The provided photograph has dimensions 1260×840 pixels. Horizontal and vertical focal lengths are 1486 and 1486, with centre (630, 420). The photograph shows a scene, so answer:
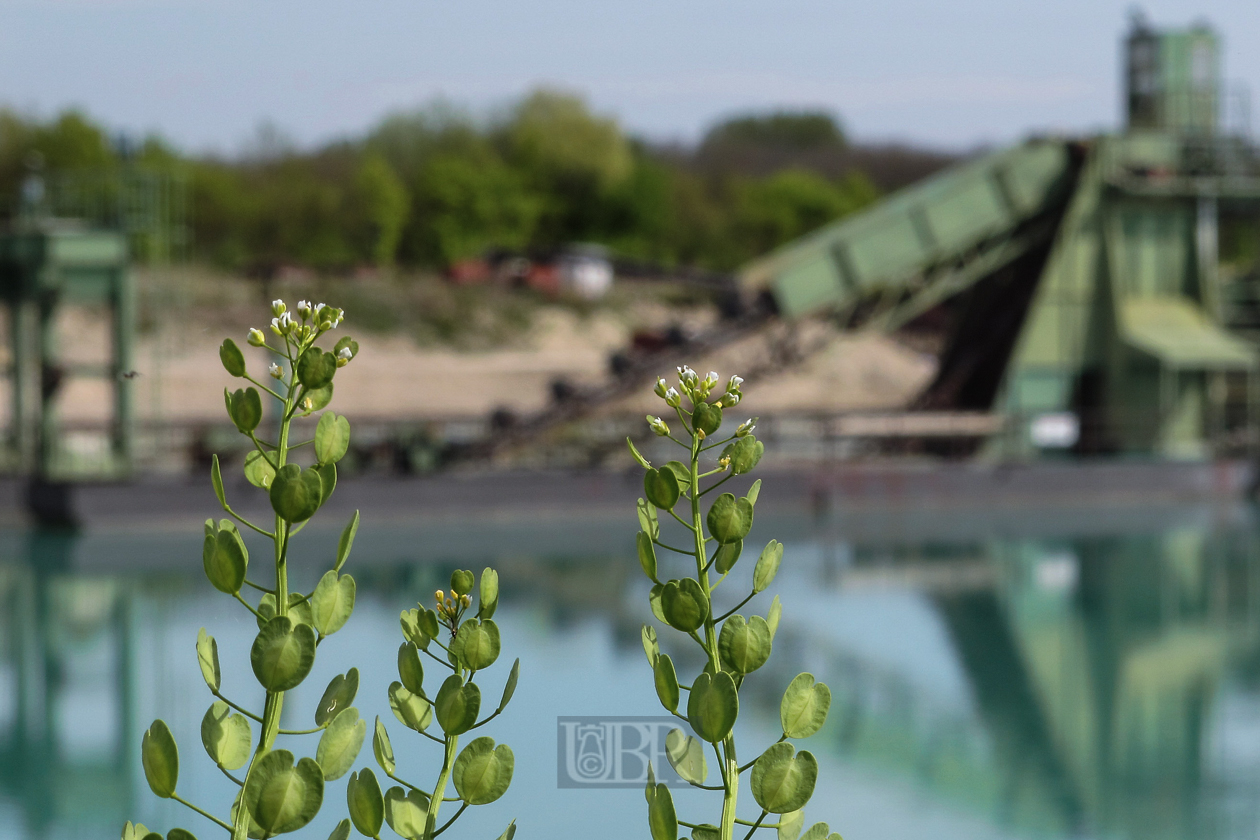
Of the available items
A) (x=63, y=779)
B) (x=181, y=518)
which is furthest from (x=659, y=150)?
(x=63, y=779)

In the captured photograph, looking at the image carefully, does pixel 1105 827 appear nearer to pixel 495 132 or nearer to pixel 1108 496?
pixel 1108 496

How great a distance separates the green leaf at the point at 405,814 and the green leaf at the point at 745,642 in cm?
50

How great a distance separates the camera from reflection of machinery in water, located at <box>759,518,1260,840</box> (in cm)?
908

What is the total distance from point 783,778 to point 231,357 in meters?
0.93

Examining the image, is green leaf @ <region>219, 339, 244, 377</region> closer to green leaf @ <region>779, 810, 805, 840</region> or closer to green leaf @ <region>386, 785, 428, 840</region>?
green leaf @ <region>386, 785, 428, 840</region>

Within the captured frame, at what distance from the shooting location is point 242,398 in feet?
6.39

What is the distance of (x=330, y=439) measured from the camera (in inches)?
78.0

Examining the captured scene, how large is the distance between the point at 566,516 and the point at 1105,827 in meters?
14.5

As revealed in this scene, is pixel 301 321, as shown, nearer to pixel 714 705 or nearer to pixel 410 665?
pixel 410 665

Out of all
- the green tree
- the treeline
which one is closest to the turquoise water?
the treeline

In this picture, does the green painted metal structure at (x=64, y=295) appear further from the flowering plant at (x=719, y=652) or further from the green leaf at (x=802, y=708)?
the green leaf at (x=802, y=708)

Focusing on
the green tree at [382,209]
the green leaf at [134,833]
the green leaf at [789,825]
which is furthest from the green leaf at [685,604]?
the green tree at [382,209]

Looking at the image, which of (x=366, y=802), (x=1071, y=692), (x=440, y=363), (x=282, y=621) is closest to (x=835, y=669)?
(x=1071, y=692)

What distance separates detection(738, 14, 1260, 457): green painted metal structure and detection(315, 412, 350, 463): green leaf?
2280 centimetres
